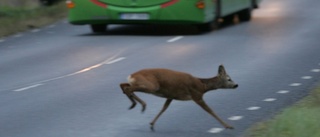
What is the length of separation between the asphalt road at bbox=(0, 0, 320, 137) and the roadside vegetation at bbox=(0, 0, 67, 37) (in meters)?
0.51

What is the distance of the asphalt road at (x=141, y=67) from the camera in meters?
11.2

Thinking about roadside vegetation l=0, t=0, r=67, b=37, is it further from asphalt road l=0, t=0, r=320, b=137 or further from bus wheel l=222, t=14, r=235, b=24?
bus wheel l=222, t=14, r=235, b=24

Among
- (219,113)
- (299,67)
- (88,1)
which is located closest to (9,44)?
(88,1)

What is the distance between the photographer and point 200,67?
1659 cm

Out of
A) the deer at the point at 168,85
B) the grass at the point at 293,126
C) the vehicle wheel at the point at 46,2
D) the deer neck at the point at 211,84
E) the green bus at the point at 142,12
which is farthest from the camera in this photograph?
the vehicle wheel at the point at 46,2

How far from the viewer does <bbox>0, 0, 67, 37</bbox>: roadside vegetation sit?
23906mm

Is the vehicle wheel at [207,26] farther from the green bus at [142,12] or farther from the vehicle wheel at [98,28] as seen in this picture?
the vehicle wheel at [98,28]

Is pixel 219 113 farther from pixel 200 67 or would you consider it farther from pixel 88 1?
pixel 88 1

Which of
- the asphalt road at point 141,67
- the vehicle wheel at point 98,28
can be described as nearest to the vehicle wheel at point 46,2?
the asphalt road at point 141,67

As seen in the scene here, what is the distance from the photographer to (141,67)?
16.8 metres

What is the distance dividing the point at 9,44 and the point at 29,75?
5425 millimetres

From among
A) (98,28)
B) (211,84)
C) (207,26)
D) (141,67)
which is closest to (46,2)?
(98,28)

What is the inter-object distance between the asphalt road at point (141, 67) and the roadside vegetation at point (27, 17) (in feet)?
1.69

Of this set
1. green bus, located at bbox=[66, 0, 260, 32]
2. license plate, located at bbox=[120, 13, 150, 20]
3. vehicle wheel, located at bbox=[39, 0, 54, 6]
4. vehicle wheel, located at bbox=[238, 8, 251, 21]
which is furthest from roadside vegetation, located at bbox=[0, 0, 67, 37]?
vehicle wheel, located at bbox=[238, 8, 251, 21]
